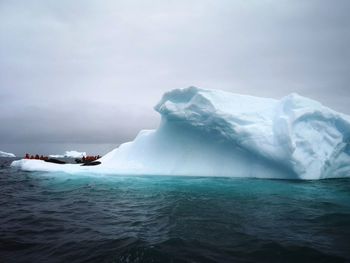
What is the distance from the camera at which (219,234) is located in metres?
4.64

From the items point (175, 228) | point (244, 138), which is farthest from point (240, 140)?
point (175, 228)

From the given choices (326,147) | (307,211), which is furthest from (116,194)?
(326,147)

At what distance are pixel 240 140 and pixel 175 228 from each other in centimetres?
914

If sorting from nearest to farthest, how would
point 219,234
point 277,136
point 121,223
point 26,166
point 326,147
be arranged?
point 219,234 < point 121,223 < point 277,136 < point 326,147 < point 26,166

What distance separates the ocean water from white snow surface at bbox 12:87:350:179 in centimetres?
493

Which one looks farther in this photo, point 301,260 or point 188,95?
point 188,95

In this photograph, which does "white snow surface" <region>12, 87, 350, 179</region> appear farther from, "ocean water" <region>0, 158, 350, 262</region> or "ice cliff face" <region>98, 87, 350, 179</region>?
"ocean water" <region>0, 158, 350, 262</region>

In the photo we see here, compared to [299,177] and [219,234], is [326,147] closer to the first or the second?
[299,177]

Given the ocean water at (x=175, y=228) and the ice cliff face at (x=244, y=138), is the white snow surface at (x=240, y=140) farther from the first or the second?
the ocean water at (x=175, y=228)

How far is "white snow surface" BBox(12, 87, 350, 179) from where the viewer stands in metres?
13.1

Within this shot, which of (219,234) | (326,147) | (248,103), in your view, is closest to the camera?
(219,234)

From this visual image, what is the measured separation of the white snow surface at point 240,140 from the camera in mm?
13078

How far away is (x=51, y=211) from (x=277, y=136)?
10.3 metres

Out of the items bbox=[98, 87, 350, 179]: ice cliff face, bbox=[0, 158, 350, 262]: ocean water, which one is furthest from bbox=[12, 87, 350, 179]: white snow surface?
bbox=[0, 158, 350, 262]: ocean water
